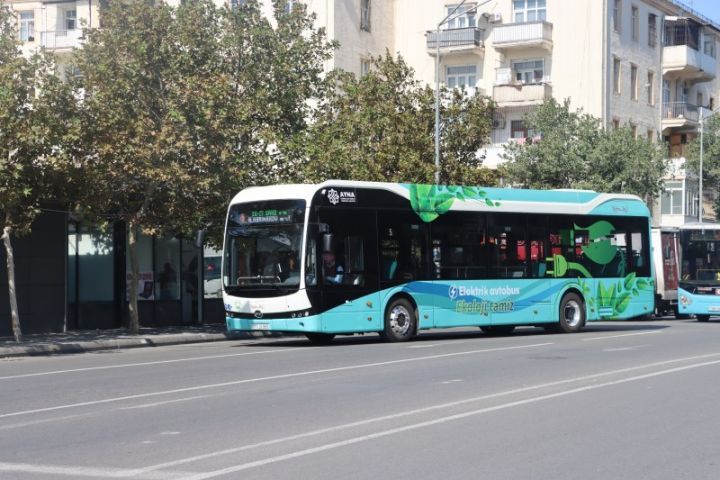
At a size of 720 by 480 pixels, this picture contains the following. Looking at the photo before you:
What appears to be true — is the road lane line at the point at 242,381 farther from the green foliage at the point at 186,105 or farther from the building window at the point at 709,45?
the building window at the point at 709,45

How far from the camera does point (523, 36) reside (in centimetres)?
5375

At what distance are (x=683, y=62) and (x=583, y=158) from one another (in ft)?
49.1

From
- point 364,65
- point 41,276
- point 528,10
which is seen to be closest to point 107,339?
point 41,276

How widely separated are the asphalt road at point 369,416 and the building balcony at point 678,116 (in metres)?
42.7

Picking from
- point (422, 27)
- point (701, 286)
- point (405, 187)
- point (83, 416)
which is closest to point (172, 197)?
point (405, 187)

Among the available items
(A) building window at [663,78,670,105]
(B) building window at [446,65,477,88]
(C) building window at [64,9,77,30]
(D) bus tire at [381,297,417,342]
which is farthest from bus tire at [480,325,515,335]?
(A) building window at [663,78,670,105]

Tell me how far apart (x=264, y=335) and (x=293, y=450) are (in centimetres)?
2069

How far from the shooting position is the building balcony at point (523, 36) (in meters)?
53.5

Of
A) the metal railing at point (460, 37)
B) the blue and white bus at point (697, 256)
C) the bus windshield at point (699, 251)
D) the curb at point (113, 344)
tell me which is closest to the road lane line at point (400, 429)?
the curb at point (113, 344)

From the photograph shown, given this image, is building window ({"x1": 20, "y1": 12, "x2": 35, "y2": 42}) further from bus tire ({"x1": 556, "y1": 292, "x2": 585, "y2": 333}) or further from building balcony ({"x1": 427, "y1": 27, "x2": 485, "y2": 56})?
bus tire ({"x1": 556, "y1": 292, "x2": 585, "y2": 333})

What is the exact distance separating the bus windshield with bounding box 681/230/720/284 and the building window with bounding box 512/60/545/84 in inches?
618

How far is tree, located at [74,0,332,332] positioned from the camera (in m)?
25.9

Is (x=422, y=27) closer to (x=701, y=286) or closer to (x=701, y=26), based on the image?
(x=701, y=26)

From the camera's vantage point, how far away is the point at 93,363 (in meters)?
19.8
